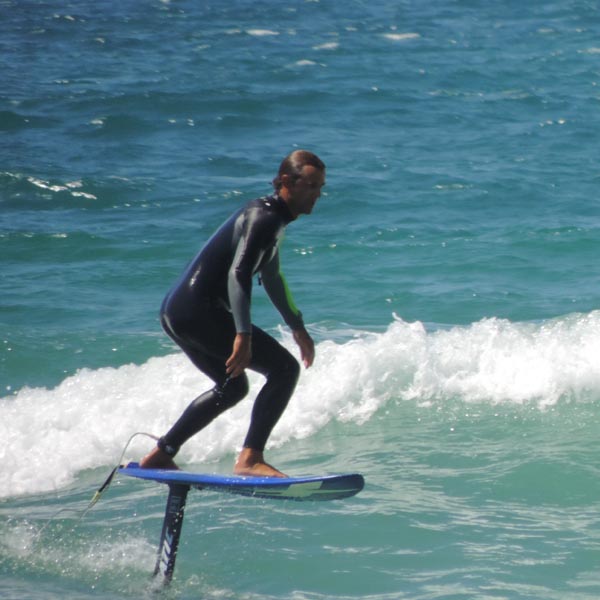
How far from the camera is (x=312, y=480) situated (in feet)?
15.6

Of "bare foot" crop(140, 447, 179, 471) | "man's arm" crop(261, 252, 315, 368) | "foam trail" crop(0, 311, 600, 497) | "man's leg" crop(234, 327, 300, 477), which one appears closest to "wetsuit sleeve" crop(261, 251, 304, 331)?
"man's arm" crop(261, 252, 315, 368)

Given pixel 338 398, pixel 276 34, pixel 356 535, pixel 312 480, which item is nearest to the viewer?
pixel 312 480

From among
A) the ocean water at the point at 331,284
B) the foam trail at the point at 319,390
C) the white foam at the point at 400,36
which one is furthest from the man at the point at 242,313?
the white foam at the point at 400,36

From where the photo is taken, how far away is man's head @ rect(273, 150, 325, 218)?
15.7 feet

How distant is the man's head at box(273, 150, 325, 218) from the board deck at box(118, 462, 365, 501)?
1.19 meters

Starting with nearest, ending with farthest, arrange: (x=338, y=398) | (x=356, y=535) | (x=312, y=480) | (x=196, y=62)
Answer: (x=312, y=480) < (x=356, y=535) < (x=338, y=398) < (x=196, y=62)

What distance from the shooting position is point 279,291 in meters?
5.10

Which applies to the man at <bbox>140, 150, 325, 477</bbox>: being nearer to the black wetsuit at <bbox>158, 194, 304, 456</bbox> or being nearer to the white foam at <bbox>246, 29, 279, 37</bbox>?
the black wetsuit at <bbox>158, 194, 304, 456</bbox>

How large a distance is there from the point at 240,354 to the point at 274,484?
1.97 feet

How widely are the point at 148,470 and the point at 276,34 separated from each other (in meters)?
17.4

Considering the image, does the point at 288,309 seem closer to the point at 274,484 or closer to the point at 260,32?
the point at 274,484

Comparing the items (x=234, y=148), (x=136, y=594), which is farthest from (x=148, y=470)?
(x=234, y=148)

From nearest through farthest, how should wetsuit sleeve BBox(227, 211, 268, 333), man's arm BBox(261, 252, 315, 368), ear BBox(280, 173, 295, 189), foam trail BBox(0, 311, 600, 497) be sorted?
wetsuit sleeve BBox(227, 211, 268, 333) → ear BBox(280, 173, 295, 189) → man's arm BBox(261, 252, 315, 368) → foam trail BBox(0, 311, 600, 497)

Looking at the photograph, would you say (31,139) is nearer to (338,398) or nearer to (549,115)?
(549,115)
